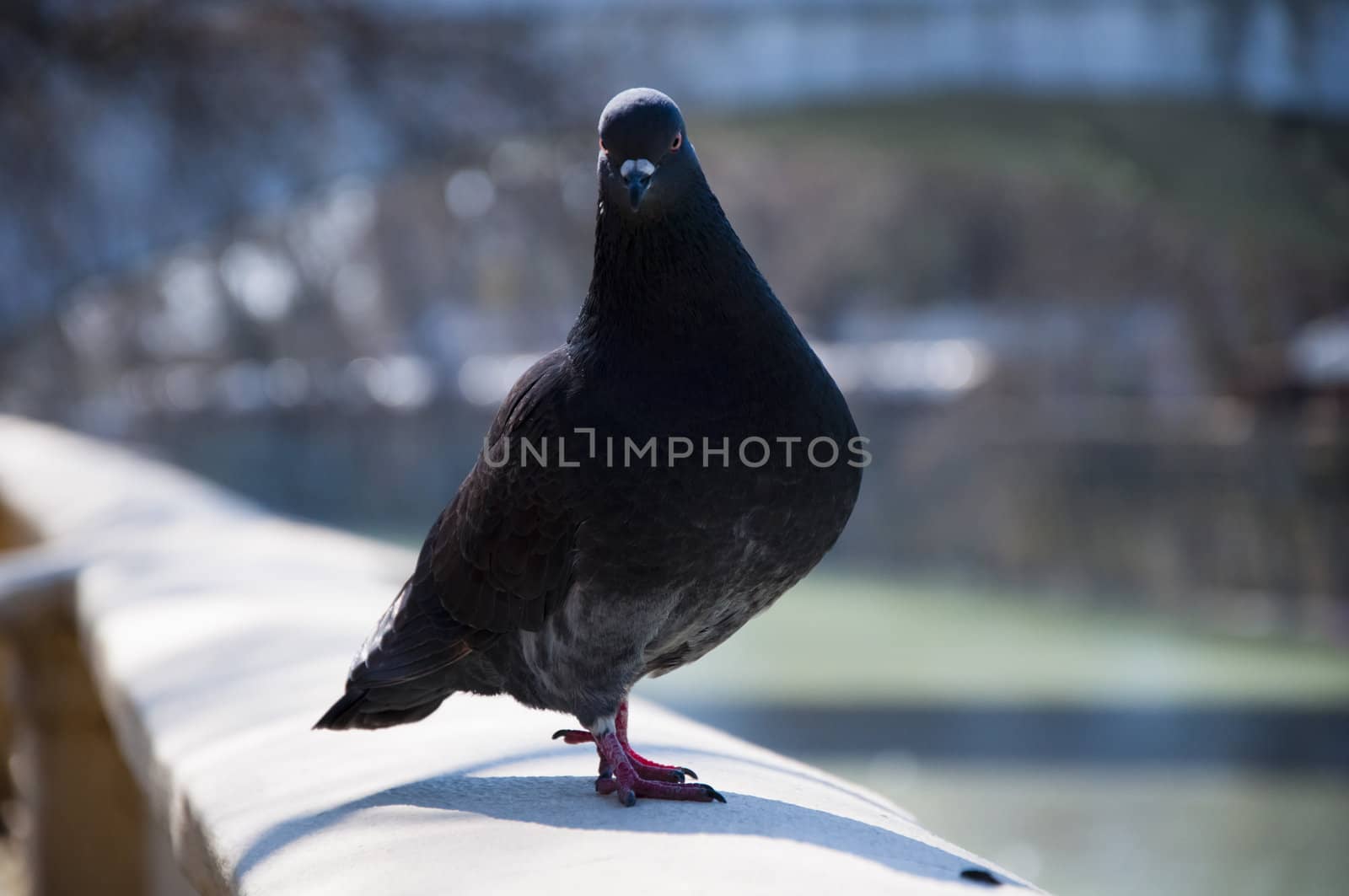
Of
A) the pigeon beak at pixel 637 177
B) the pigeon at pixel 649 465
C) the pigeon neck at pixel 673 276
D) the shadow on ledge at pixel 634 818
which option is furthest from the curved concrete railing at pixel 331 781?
the pigeon beak at pixel 637 177

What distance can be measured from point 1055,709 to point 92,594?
834cm

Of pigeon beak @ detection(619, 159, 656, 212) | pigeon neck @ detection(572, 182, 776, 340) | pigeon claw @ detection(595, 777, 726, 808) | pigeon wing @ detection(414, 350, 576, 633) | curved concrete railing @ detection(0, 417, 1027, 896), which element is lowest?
curved concrete railing @ detection(0, 417, 1027, 896)

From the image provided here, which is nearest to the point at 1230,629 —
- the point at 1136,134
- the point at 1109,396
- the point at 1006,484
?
the point at 1006,484

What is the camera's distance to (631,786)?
2135 millimetres

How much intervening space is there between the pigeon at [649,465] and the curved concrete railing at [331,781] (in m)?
0.20

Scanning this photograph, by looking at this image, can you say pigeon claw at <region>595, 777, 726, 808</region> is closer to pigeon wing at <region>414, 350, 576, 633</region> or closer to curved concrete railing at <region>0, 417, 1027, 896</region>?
curved concrete railing at <region>0, 417, 1027, 896</region>

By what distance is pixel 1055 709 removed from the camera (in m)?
11.0

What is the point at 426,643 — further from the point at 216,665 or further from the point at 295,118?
the point at 295,118

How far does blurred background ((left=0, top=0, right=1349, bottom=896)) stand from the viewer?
991 centimetres

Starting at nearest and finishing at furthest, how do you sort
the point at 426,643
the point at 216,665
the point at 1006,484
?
the point at 426,643 → the point at 216,665 → the point at 1006,484

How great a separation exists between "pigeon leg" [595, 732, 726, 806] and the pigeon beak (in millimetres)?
762

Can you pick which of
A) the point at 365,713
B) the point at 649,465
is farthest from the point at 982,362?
the point at 649,465

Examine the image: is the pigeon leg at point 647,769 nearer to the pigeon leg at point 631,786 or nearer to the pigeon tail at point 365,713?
the pigeon leg at point 631,786

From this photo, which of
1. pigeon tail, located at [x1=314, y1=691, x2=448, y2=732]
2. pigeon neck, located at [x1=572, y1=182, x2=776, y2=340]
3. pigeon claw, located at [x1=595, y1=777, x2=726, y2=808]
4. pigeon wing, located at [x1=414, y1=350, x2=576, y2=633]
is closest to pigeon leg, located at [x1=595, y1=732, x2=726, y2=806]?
pigeon claw, located at [x1=595, y1=777, x2=726, y2=808]
